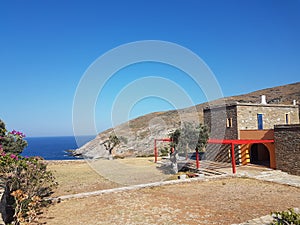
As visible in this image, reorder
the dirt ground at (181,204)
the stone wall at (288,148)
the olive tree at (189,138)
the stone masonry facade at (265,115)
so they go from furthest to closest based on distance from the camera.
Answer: the stone masonry facade at (265,115) → the olive tree at (189,138) → the stone wall at (288,148) → the dirt ground at (181,204)

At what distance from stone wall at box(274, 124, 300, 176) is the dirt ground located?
123 inches

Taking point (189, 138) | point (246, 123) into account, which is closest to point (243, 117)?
point (246, 123)

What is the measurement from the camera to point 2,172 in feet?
22.8

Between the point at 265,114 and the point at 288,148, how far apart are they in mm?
4305

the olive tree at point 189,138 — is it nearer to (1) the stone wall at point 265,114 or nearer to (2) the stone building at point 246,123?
(2) the stone building at point 246,123

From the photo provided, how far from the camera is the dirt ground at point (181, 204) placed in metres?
7.27

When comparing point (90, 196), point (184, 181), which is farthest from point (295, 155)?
point (90, 196)

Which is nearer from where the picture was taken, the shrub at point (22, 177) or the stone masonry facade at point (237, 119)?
the shrub at point (22, 177)

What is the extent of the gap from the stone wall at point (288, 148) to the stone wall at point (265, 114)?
2.64m

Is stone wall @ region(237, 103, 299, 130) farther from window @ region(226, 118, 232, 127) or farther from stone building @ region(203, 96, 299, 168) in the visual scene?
window @ region(226, 118, 232, 127)

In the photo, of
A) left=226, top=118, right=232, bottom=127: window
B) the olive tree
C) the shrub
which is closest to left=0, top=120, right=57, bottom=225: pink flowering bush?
the shrub

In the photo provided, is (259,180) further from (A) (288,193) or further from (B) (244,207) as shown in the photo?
(B) (244,207)

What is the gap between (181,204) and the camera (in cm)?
873

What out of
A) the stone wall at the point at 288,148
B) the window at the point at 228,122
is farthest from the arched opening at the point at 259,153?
the stone wall at the point at 288,148
